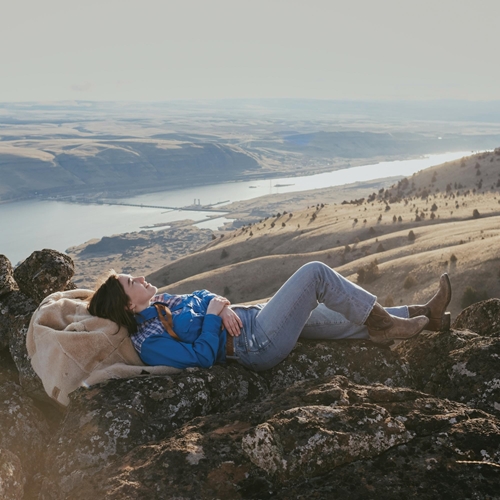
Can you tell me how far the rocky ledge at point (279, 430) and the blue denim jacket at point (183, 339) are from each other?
20 centimetres

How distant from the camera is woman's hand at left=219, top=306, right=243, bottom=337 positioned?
6016 mm

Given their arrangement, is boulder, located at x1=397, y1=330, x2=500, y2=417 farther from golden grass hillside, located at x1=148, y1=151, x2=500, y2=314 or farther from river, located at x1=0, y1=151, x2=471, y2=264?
river, located at x1=0, y1=151, x2=471, y2=264

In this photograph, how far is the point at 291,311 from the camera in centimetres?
611

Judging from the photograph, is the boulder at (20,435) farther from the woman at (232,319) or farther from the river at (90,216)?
the river at (90,216)

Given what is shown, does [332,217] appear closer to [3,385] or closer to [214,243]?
[214,243]

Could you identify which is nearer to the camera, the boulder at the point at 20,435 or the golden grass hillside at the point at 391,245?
the boulder at the point at 20,435

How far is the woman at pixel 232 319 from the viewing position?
583 centimetres

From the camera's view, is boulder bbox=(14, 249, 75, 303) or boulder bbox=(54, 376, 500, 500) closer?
boulder bbox=(54, 376, 500, 500)

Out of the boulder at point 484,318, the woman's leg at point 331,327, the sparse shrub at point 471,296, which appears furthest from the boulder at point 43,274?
the sparse shrub at point 471,296

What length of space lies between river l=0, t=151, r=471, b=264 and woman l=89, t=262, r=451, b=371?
99.2 m

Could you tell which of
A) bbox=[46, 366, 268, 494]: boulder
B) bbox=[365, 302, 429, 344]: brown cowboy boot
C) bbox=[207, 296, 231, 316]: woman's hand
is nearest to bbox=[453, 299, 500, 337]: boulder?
bbox=[365, 302, 429, 344]: brown cowboy boot

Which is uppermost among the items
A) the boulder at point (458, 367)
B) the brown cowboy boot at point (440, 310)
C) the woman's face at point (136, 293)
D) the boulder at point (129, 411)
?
the woman's face at point (136, 293)

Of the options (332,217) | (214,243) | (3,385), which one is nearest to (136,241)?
(214,243)

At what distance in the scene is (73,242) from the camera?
12225 centimetres
